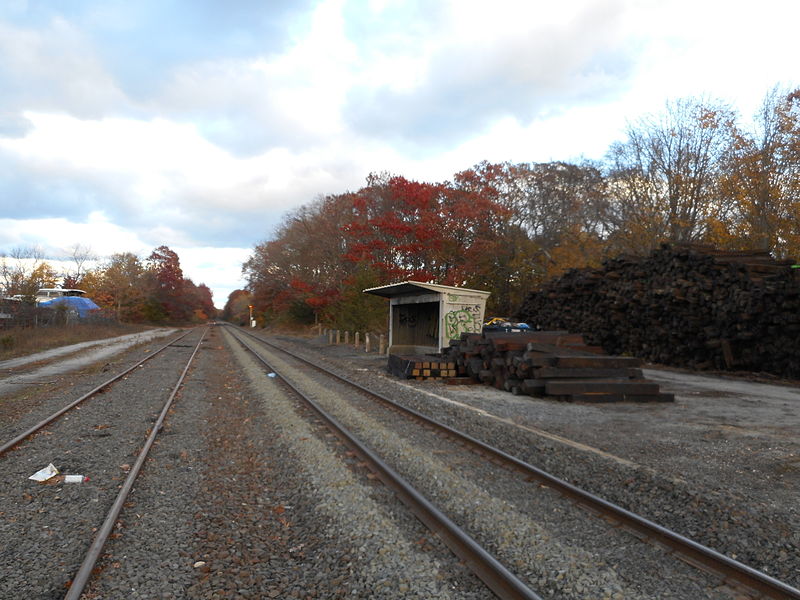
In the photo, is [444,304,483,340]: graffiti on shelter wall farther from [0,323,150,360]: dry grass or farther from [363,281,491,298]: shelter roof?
[0,323,150,360]: dry grass

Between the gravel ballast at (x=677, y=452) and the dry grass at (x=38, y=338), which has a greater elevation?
the dry grass at (x=38, y=338)

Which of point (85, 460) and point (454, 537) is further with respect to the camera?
point (85, 460)

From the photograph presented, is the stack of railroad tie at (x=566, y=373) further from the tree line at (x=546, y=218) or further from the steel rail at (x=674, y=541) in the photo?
the tree line at (x=546, y=218)

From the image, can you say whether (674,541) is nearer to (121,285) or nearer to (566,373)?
(566,373)

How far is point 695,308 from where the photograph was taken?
617 inches

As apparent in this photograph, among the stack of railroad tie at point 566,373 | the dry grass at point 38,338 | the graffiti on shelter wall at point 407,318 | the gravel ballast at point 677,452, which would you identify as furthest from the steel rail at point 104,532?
the dry grass at point 38,338

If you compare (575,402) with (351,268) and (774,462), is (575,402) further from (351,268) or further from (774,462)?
(351,268)

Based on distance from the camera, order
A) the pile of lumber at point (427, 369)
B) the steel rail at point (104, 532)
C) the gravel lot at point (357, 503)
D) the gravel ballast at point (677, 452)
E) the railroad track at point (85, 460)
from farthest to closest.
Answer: the pile of lumber at point (427, 369) < the gravel ballast at point (677, 452) < the railroad track at point (85, 460) < the gravel lot at point (357, 503) < the steel rail at point (104, 532)

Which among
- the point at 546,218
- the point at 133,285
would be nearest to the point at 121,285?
the point at 133,285

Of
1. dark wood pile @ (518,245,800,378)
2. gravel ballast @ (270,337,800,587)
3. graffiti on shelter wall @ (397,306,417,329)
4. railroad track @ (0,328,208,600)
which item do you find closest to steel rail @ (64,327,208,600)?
railroad track @ (0,328,208,600)

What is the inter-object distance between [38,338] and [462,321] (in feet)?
74.6

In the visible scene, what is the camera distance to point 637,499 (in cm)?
528

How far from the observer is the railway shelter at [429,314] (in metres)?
19.1

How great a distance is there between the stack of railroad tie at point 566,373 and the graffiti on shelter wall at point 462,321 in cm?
554
